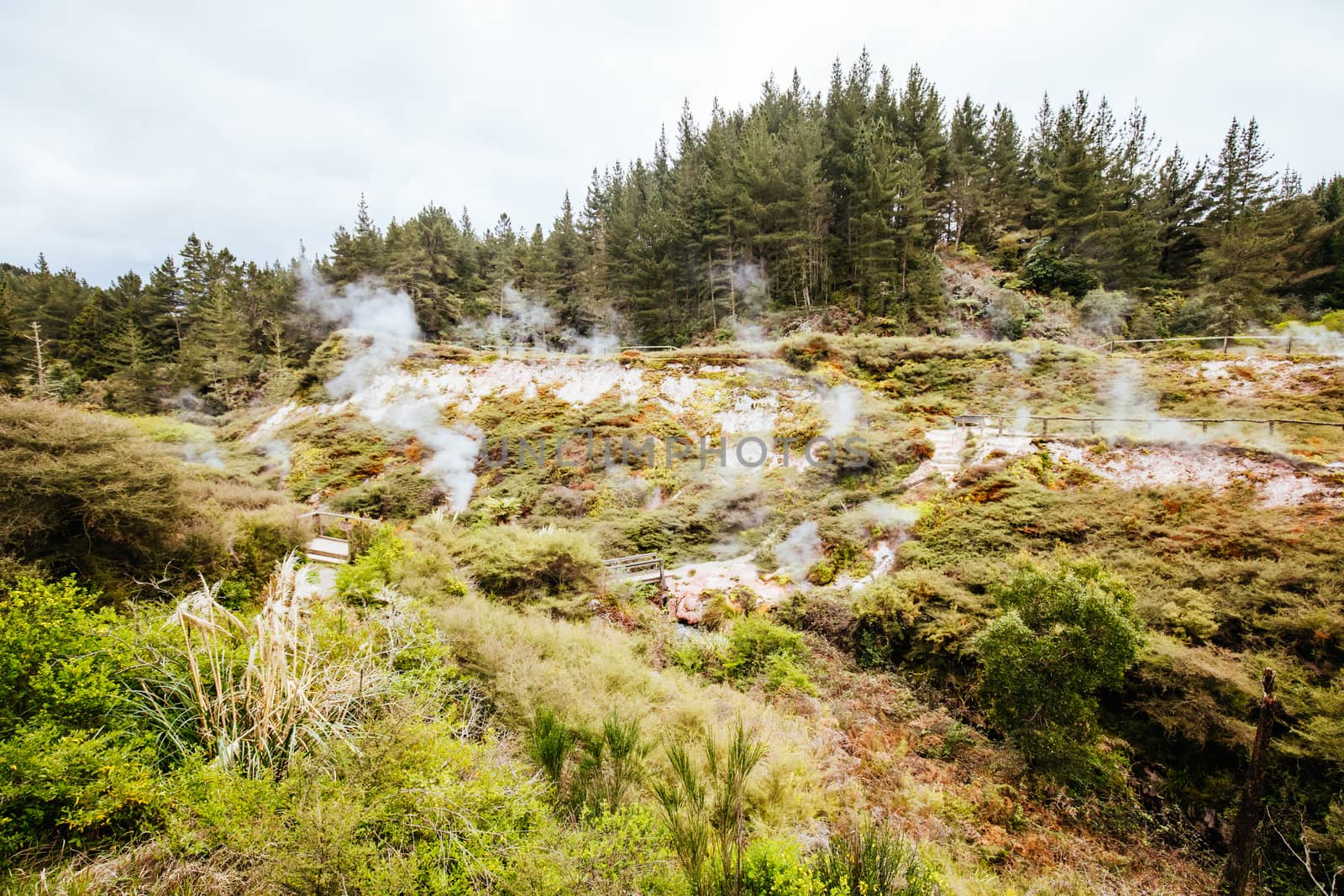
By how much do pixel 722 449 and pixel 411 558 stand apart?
11050 millimetres

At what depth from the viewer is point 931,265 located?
86.0 ft

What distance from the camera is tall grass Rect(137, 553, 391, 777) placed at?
10.2 ft

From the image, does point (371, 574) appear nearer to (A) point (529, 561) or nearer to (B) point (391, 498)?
(A) point (529, 561)

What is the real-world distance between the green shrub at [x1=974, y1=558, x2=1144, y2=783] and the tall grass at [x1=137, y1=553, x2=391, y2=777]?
6.67m

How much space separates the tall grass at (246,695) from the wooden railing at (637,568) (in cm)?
752

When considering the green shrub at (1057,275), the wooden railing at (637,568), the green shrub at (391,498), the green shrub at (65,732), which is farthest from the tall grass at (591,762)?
the green shrub at (1057,275)

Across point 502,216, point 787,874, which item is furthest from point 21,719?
point 502,216

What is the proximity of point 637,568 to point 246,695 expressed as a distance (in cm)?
906

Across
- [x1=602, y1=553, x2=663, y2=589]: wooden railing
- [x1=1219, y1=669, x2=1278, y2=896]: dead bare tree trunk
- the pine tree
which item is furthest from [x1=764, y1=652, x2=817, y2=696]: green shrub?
the pine tree

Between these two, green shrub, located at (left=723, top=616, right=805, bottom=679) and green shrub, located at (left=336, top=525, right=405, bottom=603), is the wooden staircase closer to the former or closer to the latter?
green shrub, located at (left=336, top=525, right=405, bottom=603)

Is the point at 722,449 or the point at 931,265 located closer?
the point at 722,449

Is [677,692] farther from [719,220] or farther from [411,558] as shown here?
[719,220]

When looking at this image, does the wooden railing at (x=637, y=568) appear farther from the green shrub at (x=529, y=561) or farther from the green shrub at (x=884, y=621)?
the green shrub at (x=884, y=621)

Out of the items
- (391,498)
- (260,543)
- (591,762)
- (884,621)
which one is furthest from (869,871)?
A: (391,498)
